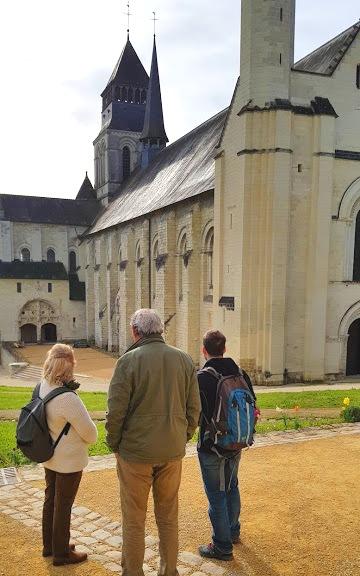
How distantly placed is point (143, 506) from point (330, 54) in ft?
62.8

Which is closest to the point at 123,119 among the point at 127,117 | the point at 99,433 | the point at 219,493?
the point at 127,117

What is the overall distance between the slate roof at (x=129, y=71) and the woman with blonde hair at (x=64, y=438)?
140 feet

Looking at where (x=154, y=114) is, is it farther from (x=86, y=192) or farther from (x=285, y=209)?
(x=285, y=209)

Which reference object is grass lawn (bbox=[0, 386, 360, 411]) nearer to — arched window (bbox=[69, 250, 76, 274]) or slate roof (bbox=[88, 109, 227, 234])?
slate roof (bbox=[88, 109, 227, 234])

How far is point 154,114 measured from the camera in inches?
1533

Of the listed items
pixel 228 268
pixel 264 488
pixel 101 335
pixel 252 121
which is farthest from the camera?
pixel 101 335

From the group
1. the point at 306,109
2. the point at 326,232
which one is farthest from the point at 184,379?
the point at 306,109

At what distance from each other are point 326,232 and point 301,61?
9.92 meters

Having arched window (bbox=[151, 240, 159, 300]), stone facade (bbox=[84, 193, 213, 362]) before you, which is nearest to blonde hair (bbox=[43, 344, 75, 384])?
stone facade (bbox=[84, 193, 213, 362])

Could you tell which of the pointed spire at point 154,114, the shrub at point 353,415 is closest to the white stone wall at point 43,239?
the pointed spire at point 154,114

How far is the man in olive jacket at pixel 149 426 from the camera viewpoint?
3.41m

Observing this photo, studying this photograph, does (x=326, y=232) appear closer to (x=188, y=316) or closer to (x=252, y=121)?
(x=252, y=121)

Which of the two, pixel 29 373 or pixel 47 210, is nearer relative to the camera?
pixel 29 373

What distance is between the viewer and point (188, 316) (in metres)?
21.2
